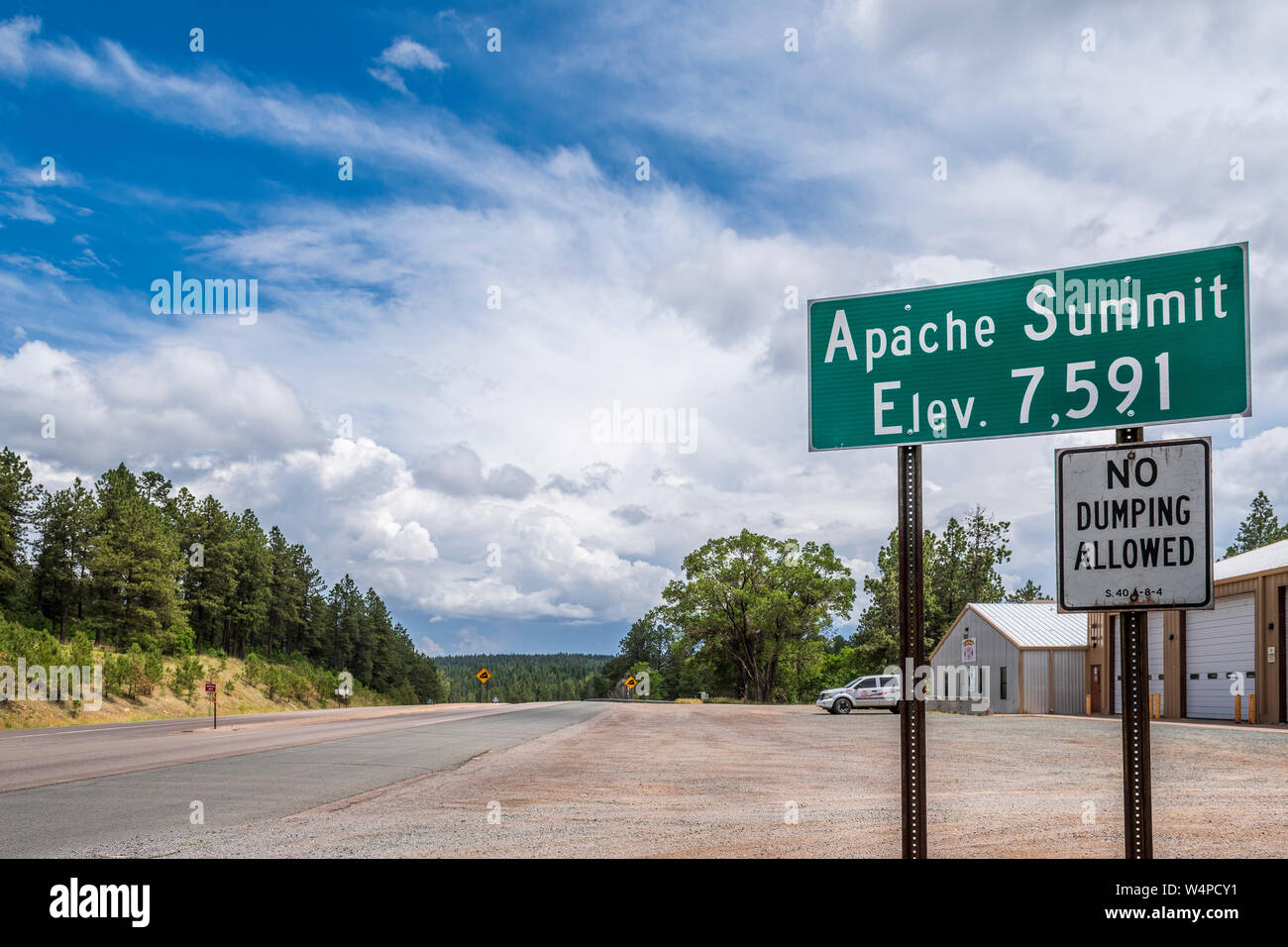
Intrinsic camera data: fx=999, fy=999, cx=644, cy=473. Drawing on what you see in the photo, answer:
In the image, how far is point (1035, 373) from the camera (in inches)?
209

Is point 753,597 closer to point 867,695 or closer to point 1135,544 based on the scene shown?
point 867,695

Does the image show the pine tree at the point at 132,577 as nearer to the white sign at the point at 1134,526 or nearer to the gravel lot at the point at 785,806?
the gravel lot at the point at 785,806

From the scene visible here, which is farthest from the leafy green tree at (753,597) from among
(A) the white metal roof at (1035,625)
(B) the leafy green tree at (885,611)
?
(A) the white metal roof at (1035,625)

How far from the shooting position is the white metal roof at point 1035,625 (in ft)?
148

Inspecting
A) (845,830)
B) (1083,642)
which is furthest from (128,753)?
(1083,642)

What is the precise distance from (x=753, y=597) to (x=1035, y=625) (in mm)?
28326

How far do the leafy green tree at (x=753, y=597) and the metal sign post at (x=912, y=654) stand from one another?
68139 millimetres

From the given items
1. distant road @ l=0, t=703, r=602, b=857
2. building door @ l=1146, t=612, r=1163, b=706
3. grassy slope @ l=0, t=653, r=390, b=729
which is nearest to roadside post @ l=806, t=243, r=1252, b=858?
distant road @ l=0, t=703, r=602, b=857

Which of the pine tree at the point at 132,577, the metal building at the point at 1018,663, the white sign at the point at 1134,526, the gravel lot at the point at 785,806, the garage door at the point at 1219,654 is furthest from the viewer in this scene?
the pine tree at the point at 132,577

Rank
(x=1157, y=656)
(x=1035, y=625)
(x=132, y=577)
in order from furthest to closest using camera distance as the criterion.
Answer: (x=132, y=577), (x=1035, y=625), (x=1157, y=656)

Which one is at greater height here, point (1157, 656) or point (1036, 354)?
point (1036, 354)

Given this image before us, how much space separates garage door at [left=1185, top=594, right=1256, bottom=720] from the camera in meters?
30.5

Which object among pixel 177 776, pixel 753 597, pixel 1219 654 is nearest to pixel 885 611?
pixel 753 597

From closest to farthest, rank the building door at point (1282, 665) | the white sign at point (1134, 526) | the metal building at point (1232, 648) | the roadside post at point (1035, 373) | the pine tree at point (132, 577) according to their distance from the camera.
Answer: the white sign at point (1134, 526) < the roadside post at point (1035, 373) < the building door at point (1282, 665) < the metal building at point (1232, 648) < the pine tree at point (132, 577)
